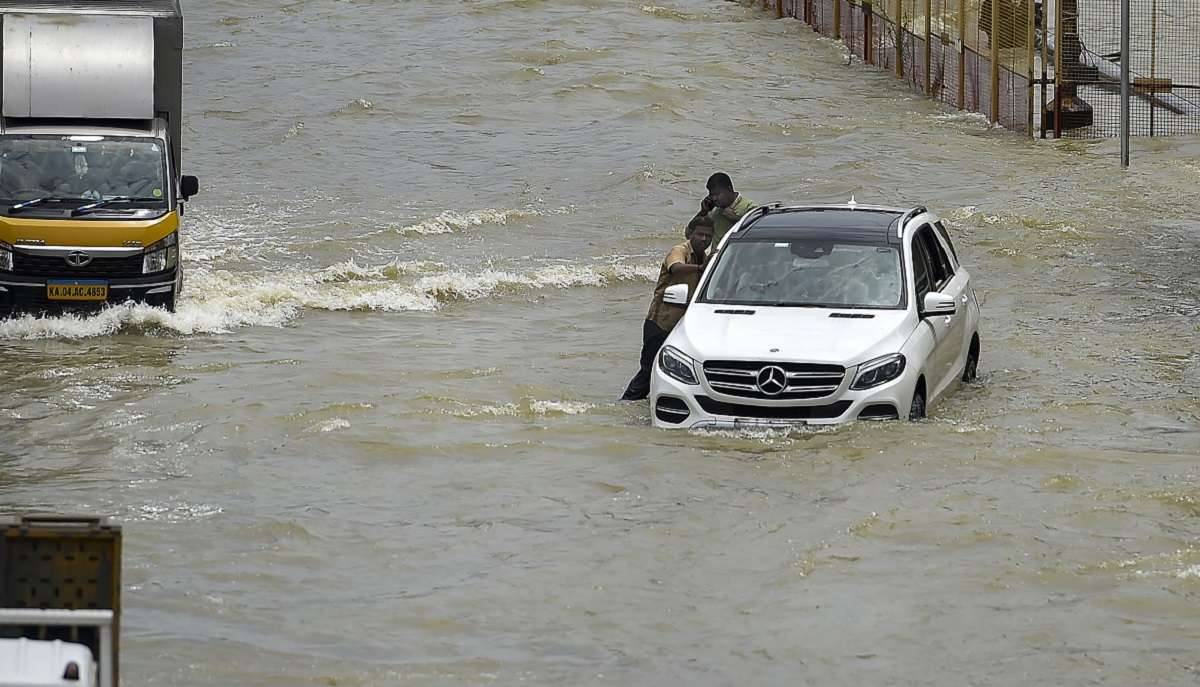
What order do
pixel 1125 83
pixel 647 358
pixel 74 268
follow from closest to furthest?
pixel 647 358, pixel 74 268, pixel 1125 83

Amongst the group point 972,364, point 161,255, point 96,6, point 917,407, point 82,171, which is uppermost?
point 96,6

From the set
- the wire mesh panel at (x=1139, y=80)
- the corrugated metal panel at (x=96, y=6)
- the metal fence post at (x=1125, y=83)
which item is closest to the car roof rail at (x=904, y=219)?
the corrugated metal panel at (x=96, y=6)

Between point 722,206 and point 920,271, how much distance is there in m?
1.51

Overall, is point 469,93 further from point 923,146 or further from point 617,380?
point 617,380

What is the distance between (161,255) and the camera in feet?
56.3

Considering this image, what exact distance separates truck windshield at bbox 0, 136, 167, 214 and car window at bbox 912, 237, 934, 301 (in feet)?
24.5

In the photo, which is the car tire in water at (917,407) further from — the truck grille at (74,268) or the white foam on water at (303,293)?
the truck grille at (74,268)

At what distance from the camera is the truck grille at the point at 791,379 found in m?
11.4

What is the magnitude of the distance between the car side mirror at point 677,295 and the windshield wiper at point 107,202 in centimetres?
671

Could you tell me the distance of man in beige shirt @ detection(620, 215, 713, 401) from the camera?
42.1 feet

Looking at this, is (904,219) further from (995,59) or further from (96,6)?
(995,59)

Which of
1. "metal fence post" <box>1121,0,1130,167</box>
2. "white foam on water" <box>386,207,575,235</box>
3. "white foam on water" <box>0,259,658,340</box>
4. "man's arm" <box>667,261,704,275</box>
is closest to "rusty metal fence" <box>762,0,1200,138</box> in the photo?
"metal fence post" <box>1121,0,1130,167</box>

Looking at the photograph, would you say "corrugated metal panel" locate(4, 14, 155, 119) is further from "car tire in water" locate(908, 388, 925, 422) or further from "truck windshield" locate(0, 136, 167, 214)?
"car tire in water" locate(908, 388, 925, 422)

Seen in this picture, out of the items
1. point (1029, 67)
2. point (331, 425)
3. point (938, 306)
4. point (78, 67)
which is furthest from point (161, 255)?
point (1029, 67)
